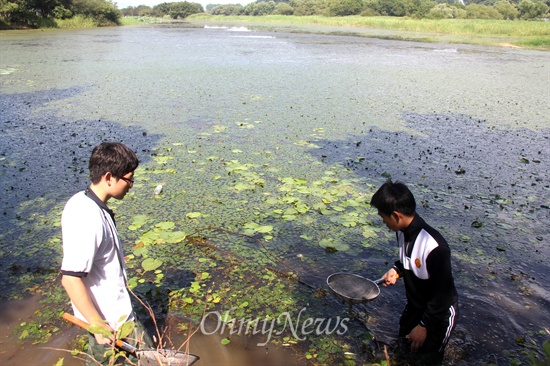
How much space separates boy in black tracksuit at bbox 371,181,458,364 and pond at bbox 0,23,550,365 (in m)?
0.71

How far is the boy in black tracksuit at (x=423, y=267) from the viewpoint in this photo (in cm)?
278

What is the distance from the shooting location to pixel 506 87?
16453 millimetres

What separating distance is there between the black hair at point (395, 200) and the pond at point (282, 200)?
4.36 feet

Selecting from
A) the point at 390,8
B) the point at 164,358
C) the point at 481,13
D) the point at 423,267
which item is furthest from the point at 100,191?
the point at 390,8

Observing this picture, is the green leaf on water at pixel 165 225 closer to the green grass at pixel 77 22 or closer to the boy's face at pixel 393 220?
the boy's face at pixel 393 220

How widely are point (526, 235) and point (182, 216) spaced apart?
15.0ft

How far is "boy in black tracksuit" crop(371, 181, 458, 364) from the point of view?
2.78 metres

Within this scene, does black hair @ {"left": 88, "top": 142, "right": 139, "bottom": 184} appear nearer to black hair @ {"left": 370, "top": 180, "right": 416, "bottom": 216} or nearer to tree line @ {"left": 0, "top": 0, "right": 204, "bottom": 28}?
black hair @ {"left": 370, "top": 180, "right": 416, "bottom": 216}

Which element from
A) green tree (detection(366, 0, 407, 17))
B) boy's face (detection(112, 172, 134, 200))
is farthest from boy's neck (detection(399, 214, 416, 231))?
green tree (detection(366, 0, 407, 17))

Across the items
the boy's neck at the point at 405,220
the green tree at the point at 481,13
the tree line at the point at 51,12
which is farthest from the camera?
the green tree at the point at 481,13

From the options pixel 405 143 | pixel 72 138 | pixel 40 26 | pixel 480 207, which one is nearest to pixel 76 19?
pixel 40 26

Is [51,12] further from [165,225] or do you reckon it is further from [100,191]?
[100,191]

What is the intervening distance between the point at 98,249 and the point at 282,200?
4.13 metres

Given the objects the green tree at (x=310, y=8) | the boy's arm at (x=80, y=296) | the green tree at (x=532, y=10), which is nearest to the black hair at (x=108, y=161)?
the boy's arm at (x=80, y=296)
